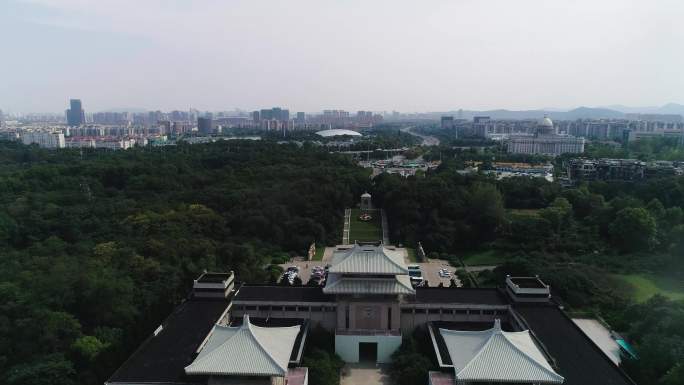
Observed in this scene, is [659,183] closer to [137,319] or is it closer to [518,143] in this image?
[137,319]

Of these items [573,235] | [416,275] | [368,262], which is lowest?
[416,275]

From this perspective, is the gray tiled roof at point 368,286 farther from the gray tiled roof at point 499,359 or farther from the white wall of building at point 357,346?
the gray tiled roof at point 499,359

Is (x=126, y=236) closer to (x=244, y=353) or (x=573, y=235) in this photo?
(x=244, y=353)

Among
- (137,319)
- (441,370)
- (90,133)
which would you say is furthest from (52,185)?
(90,133)

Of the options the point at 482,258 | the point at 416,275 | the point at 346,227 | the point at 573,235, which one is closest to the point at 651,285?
the point at 573,235

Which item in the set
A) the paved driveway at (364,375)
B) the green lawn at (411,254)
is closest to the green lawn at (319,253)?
the green lawn at (411,254)

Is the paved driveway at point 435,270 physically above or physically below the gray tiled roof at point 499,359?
below

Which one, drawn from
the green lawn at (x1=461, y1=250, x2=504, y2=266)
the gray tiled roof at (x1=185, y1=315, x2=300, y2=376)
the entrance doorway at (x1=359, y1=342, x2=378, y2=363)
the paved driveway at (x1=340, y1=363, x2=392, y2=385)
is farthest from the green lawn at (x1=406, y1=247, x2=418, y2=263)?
the gray tiled roof at (x1=185, y1=315, x2=300, y2=376)
